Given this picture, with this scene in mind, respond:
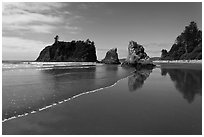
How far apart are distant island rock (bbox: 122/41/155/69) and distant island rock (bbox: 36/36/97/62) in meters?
76.6

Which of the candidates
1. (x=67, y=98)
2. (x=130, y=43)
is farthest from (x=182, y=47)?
(x=67, y=98)

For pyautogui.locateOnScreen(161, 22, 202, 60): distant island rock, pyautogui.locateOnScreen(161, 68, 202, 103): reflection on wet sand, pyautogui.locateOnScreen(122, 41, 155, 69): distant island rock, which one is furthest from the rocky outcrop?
pyautogui.locateOnScreen(161, 68, 202, 103): reflection on wet sand

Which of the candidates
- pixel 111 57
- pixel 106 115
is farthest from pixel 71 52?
pixel 106 115

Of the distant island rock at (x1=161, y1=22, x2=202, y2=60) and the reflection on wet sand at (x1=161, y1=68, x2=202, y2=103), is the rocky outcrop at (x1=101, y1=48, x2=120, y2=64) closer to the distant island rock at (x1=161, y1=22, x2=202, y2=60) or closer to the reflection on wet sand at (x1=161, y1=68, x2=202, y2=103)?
the distant island rock at (x1=161, y1=22, x2=202, y2=60)

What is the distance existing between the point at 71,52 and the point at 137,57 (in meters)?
104

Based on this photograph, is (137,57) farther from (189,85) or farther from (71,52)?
(71,52)

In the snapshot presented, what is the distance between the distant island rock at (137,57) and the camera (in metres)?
57.8

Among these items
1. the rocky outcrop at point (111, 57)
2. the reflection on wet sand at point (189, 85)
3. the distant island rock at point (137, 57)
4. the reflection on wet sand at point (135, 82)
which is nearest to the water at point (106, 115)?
the reflection on wet sand at point (189, 85)

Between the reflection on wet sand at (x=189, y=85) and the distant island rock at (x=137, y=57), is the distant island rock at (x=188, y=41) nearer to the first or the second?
the distant island rock at (x=137, y=57)

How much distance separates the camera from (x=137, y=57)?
6297 centimetres

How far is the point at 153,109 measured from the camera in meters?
9.26

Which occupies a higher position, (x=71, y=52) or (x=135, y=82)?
(x=71, y=52)

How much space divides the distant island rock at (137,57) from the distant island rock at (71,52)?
251 feet

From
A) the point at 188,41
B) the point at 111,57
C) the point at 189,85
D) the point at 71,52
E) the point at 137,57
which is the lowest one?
the point at 189,85
